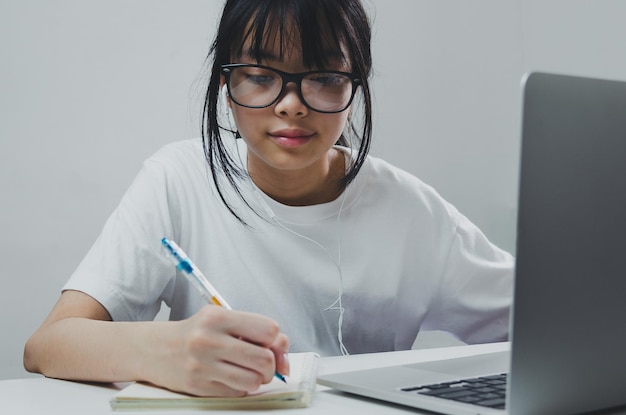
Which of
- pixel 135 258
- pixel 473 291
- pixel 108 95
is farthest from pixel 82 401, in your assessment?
pixel 108 95

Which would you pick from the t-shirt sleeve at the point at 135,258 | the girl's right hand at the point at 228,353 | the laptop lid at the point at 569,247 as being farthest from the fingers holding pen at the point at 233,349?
the t-shirt sleeve at the point at 135,258

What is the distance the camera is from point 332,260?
1.25 metres

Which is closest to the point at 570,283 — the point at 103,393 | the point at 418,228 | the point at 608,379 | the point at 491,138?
the point at 608,379

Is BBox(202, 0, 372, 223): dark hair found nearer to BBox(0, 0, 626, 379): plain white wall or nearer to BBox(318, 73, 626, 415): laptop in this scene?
BBox(318, 73, 626, 415): laptop

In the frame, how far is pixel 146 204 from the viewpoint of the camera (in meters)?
1.18

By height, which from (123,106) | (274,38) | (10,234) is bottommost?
(10,234)

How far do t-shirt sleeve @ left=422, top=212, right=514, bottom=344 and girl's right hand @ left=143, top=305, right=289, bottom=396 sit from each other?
2.01 ft

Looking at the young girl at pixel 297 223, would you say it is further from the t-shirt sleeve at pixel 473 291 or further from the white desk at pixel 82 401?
the white desk at pixel 82 401

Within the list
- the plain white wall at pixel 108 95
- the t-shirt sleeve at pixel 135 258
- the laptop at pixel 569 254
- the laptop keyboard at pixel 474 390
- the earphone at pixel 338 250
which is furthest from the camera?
the plain white wall at pixel 108 95

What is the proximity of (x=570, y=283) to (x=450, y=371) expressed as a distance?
29 cm

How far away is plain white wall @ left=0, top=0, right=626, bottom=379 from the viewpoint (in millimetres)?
1802

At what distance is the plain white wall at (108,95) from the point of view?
180cm

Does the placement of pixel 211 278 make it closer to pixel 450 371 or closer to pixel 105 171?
pixel 450 371

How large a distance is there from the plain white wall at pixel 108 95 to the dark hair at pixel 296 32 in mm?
767
